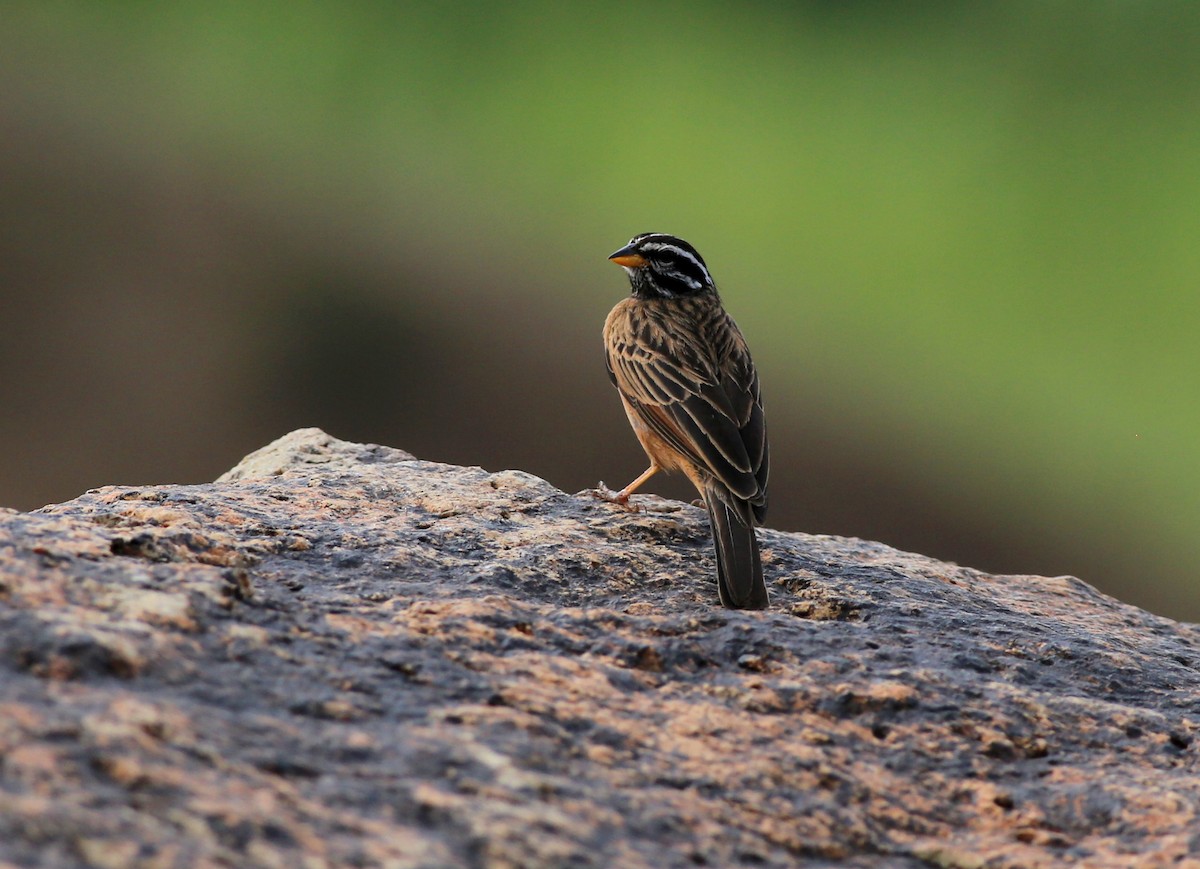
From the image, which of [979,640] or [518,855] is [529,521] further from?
[518,855]

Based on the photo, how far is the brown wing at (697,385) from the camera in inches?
227

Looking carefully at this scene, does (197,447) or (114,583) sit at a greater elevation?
(197,447)

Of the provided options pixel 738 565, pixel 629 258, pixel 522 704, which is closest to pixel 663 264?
pixel 629 258

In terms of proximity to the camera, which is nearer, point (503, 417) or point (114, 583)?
point (114, 583)

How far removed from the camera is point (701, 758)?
10.2 feet

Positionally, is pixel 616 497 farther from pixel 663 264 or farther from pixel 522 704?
pixel 663 264

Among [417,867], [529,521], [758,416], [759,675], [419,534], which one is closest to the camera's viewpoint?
[417,867]

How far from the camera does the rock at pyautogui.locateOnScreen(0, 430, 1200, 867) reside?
2.43 metres

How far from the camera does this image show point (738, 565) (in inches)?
184

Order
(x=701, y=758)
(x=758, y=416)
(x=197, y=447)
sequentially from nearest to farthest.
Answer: (x=701, y=758) → (x=758, y=416) → (x=197, y=447)

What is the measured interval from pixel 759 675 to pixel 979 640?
1.02m

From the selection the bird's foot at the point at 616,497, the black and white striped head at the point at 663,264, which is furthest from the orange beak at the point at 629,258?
the bird's foot at the point at 616,497

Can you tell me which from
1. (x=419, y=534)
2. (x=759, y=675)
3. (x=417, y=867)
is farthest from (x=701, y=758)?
(x=419, y=534)

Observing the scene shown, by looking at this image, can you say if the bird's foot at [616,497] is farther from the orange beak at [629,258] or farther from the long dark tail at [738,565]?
the orange beak at [629,258]
